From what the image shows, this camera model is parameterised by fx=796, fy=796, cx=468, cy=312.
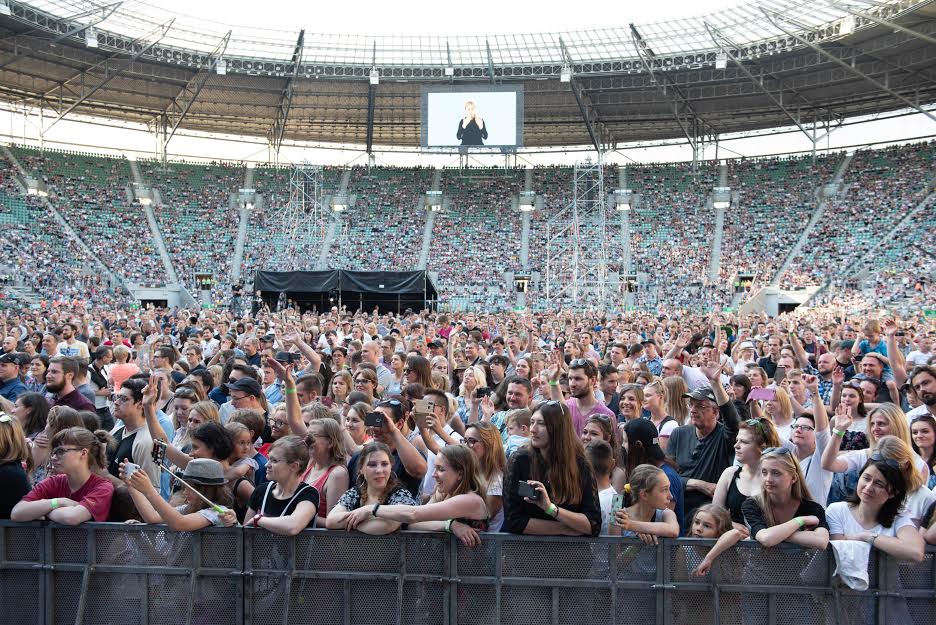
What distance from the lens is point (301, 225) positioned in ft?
131

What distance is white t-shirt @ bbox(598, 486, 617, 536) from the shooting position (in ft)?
13.9

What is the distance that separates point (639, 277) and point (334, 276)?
15928mm

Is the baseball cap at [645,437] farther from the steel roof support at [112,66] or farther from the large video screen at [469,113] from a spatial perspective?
the steel roof support at [112,66]

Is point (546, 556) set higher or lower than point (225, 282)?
lower

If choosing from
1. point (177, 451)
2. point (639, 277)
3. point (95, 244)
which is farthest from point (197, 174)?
point (177, 451)

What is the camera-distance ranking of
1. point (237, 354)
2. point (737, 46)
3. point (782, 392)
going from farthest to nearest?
point (737, 46) < point (237, 354) < point (782, 392)

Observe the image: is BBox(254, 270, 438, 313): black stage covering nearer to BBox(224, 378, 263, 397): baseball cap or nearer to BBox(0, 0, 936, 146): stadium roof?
BBox(0, 0, 936, 146): stadium roof

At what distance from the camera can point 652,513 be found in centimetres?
411

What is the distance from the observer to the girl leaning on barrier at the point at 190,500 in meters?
3.88

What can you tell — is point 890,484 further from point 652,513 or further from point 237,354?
point 237,354

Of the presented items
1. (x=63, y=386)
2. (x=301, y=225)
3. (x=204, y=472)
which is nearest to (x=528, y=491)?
(x=204, y=472)

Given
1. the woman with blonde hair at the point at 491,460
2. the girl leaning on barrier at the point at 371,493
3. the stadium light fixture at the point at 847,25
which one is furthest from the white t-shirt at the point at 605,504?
the stadium light fixture at the point at 847,25

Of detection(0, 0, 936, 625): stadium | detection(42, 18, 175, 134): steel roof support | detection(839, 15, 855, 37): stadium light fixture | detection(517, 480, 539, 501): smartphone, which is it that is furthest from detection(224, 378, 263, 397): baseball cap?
detection(42, 18, 175, 134): steel roof support

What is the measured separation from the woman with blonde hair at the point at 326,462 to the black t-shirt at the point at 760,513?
2.12 metres
